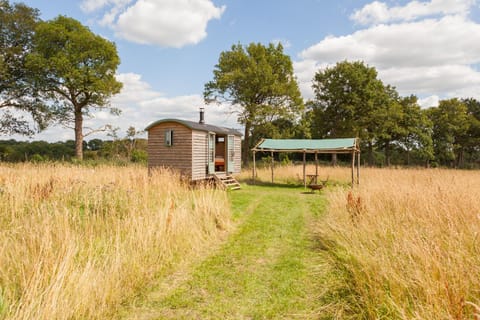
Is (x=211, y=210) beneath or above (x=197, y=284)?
above

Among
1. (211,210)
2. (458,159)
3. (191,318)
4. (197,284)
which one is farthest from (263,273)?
(458,159)

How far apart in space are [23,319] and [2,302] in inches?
12.6

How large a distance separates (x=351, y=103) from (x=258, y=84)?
1065 centimetres

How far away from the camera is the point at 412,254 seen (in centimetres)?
338

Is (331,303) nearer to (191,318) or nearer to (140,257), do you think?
(191,318)

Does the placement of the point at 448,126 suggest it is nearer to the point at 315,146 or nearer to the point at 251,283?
the point at 315,146

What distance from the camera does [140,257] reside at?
4121 mm

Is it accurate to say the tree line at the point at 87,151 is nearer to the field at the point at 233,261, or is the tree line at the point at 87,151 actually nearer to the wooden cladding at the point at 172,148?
the wooden cladding at the point at 172,148

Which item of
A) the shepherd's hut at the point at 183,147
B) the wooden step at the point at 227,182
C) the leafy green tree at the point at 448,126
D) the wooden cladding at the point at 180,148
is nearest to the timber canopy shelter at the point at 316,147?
the wooden step at the point at 227,182

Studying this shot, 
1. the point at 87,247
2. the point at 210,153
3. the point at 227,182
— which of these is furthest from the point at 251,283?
the point at 210,153

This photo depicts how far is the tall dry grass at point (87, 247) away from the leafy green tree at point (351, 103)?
78.7 feet

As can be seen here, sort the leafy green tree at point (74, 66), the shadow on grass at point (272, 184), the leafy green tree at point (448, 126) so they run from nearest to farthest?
the shadow on grass at point (272, 184) → the leafy green tree at point (74, 66) → the leafy green tree at point (448, 126)

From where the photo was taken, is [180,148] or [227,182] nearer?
[180,148]

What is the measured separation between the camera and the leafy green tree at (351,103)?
26938 mm
